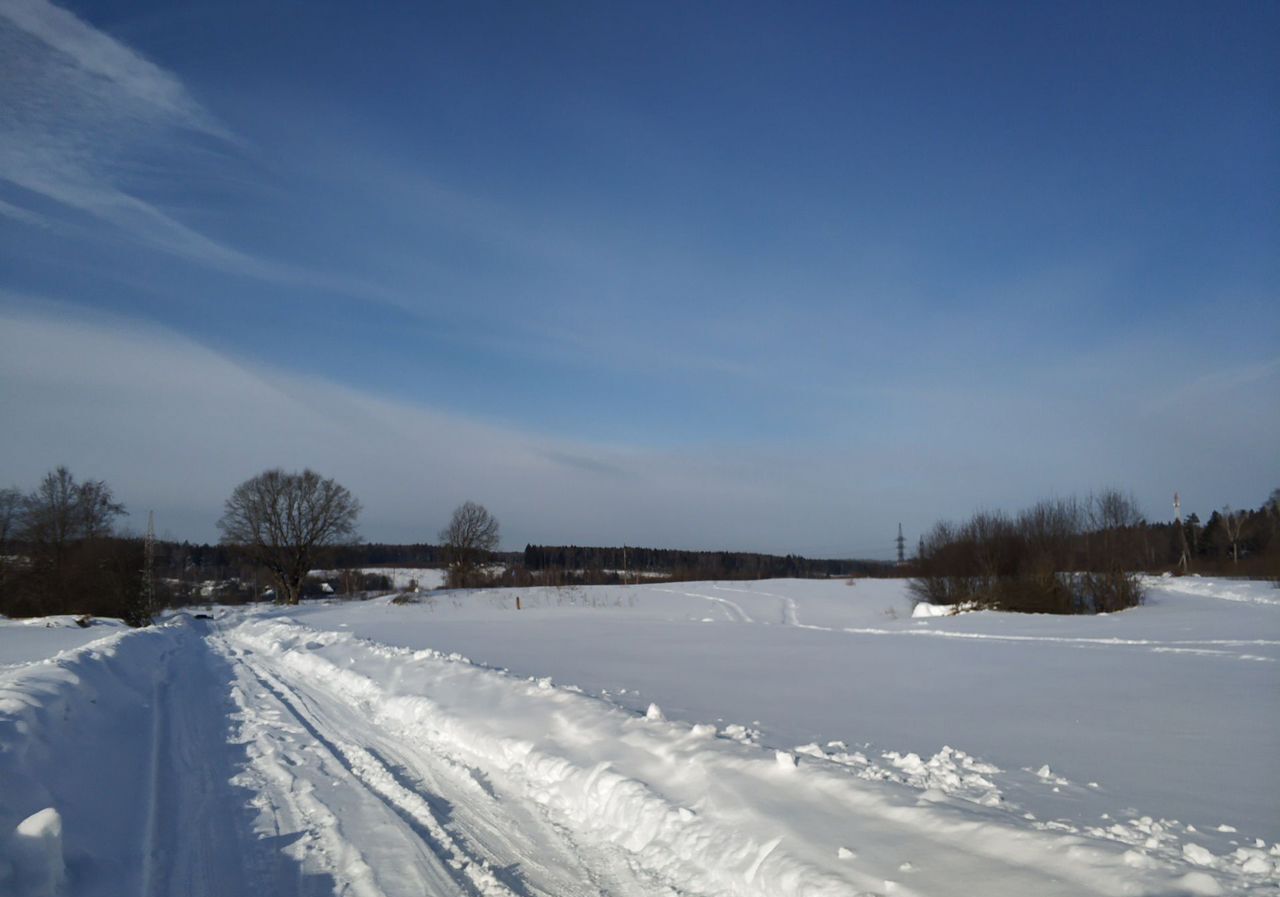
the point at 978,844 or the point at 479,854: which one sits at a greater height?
the point at 978,844

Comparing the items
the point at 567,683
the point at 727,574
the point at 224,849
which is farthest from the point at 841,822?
the point at 727,574

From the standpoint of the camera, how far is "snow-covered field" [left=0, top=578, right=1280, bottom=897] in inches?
176

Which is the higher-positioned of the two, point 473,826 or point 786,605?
point 473,826

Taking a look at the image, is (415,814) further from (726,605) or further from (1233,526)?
(1233,526)

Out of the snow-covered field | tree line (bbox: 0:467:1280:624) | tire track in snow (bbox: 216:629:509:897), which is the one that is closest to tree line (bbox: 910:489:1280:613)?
tree line (bbox: 0:467:1280:624)

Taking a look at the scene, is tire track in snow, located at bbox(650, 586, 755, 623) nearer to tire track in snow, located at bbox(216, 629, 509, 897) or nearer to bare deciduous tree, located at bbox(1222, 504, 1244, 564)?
tire track in snow, located at bbox(216, 629, 509, 897)

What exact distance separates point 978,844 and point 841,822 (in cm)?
88

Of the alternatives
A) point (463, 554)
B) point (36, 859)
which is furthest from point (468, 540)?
point (36, 859)

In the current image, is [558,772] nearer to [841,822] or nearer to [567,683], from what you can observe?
[841,822]

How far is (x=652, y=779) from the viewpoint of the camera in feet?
20.6

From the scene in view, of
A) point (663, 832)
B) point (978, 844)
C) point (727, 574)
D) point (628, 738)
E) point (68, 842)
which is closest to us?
point (978, 844)

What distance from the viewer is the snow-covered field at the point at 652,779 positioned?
4477 millimetres

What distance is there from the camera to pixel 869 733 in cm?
791

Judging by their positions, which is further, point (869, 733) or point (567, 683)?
point (567, 683)
